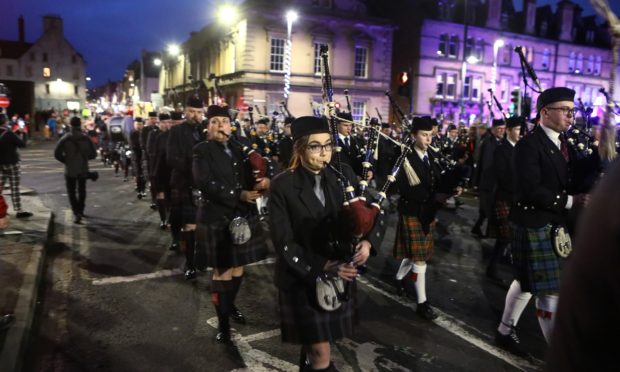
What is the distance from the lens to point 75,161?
961 cm

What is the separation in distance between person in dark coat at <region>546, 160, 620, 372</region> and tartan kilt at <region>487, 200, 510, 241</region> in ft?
19.2

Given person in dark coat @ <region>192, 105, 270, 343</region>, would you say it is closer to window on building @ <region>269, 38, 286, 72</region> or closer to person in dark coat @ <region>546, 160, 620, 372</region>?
person in dark coat @ <region>546, 160, 620, 372</region>

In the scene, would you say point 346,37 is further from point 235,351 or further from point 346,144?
point 235,351

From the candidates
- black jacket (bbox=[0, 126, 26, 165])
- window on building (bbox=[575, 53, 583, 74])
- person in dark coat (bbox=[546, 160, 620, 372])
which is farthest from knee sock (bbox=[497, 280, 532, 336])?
window on building (bbox=[575, 53, 583, 74])

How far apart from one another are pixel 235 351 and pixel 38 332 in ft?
6.46

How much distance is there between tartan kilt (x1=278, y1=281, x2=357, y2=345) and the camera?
2.95 metres

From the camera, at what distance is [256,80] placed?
104 ft

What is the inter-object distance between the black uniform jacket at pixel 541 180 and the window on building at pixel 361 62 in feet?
103

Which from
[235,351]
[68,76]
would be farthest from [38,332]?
[68,76]

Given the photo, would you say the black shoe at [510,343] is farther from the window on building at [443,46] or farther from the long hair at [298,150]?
the window on building at [443,46]

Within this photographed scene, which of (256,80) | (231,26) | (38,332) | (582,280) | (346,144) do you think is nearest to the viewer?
(582,280)

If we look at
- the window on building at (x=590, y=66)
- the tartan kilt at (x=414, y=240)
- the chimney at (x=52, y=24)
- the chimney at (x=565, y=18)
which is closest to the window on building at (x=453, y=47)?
the chimney at (x=565, y=18)

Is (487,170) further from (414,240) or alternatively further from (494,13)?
(494,13)

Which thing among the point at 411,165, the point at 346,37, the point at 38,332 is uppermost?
the point at 346,37
